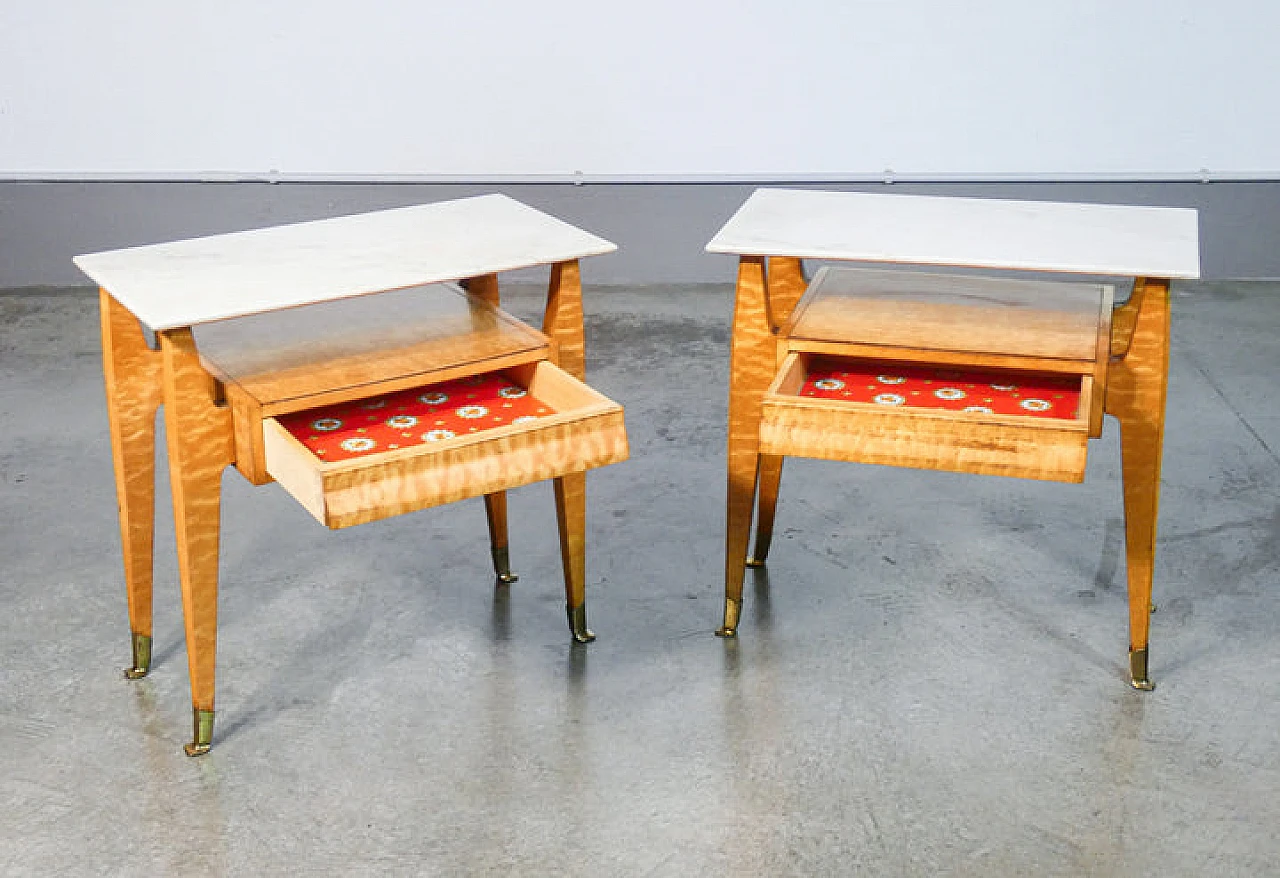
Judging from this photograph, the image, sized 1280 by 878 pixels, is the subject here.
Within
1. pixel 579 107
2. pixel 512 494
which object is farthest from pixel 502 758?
pixel 579 107

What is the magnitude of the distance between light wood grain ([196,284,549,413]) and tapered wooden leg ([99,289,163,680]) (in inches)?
4.6

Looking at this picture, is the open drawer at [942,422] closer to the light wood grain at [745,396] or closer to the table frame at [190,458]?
the light wood grain at [745,396]

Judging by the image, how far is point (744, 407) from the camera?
9.25ft

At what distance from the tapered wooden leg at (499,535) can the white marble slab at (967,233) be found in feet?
2.44

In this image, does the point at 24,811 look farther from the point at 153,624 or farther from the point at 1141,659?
the point at 1141,659

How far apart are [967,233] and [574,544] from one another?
908 millimetres

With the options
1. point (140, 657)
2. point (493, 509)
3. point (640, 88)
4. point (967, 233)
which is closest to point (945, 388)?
point (967, 233)

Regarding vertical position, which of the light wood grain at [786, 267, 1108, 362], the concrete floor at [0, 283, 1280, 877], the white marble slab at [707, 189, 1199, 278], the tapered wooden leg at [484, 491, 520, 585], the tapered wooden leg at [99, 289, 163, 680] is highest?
the white marble slab at [707, 189, 1199, 278]

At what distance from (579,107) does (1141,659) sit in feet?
9.32

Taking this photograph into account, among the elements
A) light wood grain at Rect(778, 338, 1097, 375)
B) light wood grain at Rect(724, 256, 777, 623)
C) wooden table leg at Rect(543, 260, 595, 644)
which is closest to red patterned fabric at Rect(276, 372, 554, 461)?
wooden table leg at Rect(543, 260, 595, 644)

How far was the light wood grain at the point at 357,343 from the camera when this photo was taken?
2498 mm

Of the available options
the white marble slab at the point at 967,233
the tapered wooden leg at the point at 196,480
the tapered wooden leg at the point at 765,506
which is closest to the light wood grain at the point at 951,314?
the white marble slab at the point at 967,233

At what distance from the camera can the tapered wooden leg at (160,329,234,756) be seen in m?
2.36

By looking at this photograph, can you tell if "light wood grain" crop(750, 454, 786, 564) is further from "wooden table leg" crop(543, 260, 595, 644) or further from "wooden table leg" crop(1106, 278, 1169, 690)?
"wooden table leg" crop(1106, 278, 1169, 690)
